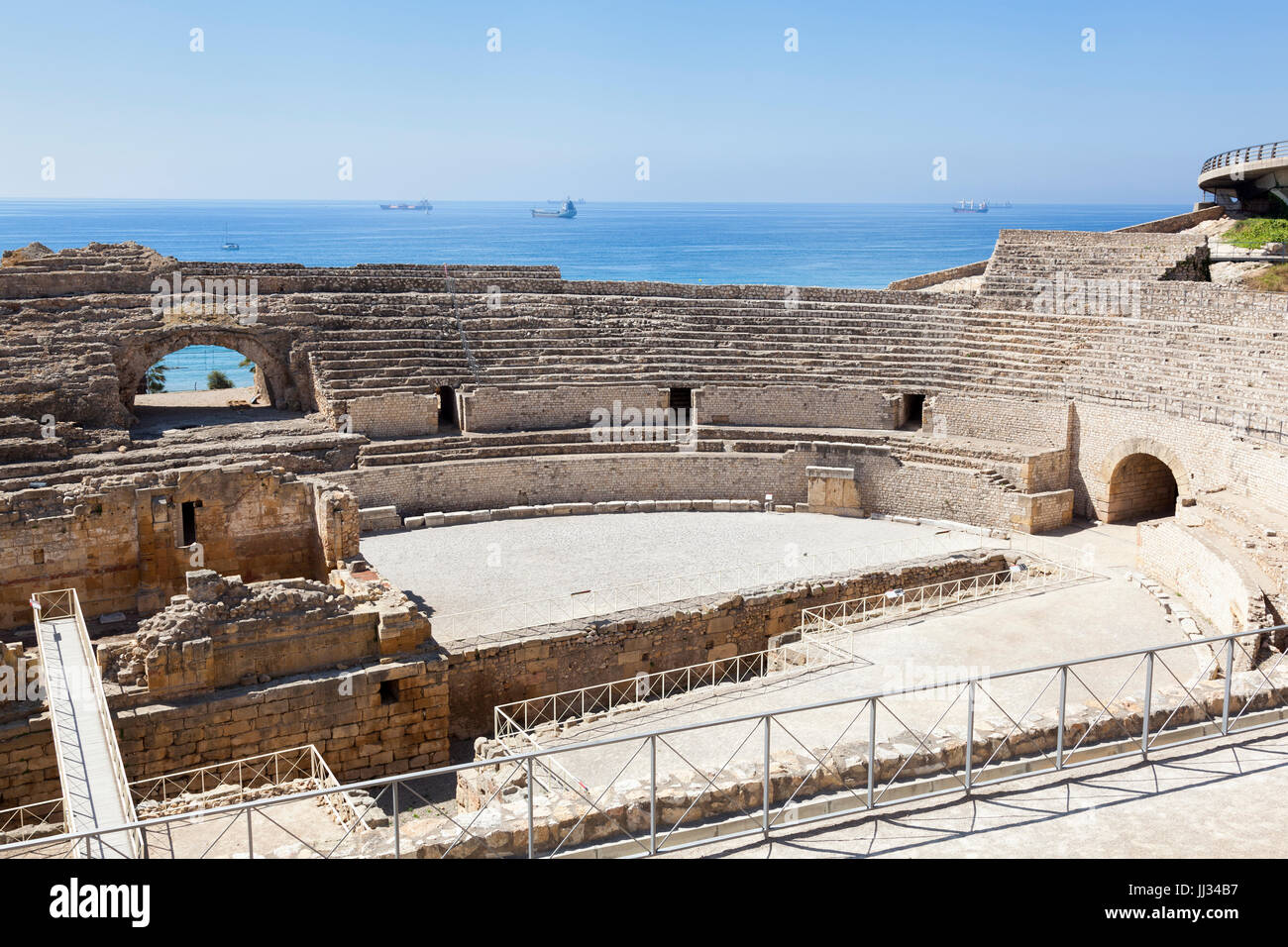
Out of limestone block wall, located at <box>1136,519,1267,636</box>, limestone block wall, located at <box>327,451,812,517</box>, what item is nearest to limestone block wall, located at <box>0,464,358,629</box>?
limestone block wall, located at <box>327,451,812,517</box>

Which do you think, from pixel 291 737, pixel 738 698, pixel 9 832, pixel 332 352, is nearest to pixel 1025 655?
pixel 738 698

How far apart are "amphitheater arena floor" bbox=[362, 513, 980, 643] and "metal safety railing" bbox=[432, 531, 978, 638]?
0.04 m

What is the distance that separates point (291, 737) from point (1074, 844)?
10095 millimetres

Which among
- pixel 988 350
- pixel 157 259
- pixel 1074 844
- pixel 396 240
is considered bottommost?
pixel 1074 844

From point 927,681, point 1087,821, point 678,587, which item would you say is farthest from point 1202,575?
point 1087,821

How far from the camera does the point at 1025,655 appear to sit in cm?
1544

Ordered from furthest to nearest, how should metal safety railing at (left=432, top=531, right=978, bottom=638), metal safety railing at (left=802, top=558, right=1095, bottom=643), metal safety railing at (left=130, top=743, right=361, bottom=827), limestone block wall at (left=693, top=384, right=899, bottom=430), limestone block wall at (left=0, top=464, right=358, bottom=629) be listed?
limestone block wall at (left=693, top=384, right=899, bottom=430), metal safety railing at (left=802, top=558, right=1095, bottom=643), metal safety railing at (left=432, top=531, right=978, bottom=638), limestone block wall at (left=0, top=464, right=358, bottom=629), metal safety railing at (left=130, top=743, right=361, bottom=827)

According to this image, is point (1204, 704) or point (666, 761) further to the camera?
point (666, 761)

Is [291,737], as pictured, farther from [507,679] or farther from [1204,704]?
[1204,704]

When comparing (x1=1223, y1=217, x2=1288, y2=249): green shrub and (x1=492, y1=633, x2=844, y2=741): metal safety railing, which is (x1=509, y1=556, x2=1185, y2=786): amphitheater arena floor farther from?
(x1=1223, y1=217, x2=1288, y2=249): green shrub

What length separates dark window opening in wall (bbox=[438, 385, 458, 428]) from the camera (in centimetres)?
A: 2639

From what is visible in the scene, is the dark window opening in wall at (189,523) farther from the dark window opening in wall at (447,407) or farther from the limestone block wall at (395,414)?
the dark window opening in wall at (447,407)

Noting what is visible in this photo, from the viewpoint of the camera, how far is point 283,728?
14414 millimetres

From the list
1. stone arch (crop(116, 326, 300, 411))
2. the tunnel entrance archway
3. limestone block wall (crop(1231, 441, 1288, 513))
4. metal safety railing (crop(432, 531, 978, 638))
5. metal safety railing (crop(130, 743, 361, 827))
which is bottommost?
metal safety railing (crop(130, 743, 361, 827))
